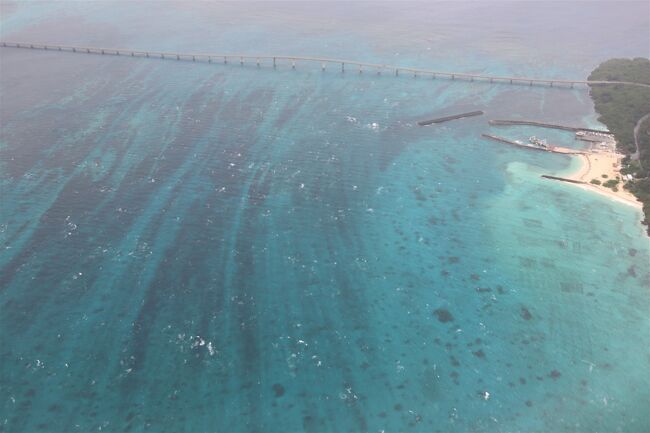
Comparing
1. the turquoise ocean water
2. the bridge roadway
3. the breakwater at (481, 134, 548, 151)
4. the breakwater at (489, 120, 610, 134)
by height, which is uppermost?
the bridge roadway

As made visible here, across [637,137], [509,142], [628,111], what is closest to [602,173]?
[637,137]

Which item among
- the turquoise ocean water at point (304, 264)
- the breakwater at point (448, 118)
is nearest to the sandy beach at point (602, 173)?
the turquoise ocean water at point (304, 264)

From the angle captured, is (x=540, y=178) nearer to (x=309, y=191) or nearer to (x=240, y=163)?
(x=309, y=191)

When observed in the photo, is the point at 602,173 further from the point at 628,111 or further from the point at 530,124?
the point at 628,111

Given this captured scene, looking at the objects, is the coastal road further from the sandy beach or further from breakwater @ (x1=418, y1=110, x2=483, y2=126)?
breakwater @ (x1=418, y1=110, x2=483, y2=126)

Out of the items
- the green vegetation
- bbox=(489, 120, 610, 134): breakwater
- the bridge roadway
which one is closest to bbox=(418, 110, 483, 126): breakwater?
bbox=(489, 120, 610, 134): breakwater

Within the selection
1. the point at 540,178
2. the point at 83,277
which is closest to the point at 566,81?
the point at 540,178

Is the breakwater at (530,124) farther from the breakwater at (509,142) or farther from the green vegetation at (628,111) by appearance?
the green vegetation at (628,111)
